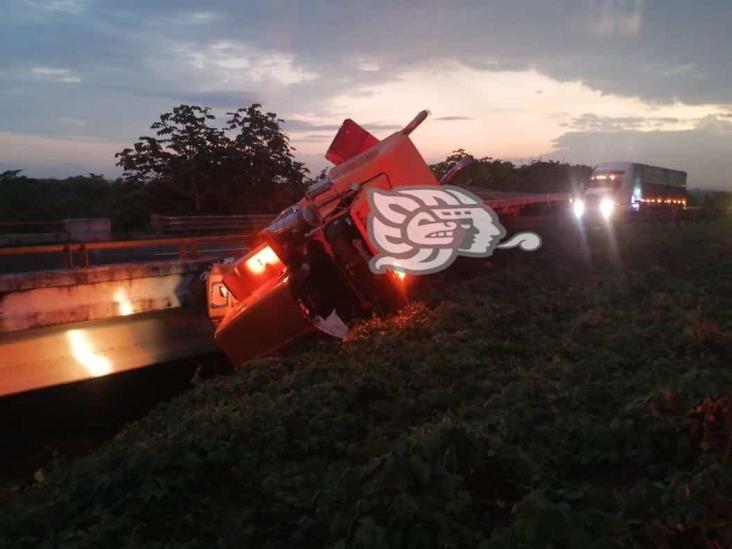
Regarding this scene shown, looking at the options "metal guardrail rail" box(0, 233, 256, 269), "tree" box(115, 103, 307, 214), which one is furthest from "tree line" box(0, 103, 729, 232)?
"metal guardrail rail" box(0, 233, 256, 269)

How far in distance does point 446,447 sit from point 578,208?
1545 cm

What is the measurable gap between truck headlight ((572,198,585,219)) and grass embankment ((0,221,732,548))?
298 inches

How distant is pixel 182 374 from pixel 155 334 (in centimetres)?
91

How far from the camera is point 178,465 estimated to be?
18.7ft

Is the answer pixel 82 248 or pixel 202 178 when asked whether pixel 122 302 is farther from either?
pixel 202 178

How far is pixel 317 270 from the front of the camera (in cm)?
1117

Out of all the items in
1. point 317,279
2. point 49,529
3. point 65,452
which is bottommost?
point 65,452

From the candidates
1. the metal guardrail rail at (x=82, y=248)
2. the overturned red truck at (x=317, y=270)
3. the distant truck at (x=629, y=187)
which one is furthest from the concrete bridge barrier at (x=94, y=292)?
the distant truck at (x=629, y=187)

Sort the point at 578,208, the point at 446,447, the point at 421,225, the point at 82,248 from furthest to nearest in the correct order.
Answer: the point at 578,208 < the point at 82,248 < the point at 421,225 < the point at 446,447

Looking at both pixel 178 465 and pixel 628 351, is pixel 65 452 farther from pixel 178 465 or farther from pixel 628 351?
pixel 628 351

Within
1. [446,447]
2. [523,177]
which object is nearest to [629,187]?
[523,177]

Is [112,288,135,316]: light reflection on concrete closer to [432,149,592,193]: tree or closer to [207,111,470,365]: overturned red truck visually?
[207,111,470,365]: overturned red truck

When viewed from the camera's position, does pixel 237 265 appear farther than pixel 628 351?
Yes

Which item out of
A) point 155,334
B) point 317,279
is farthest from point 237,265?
point 155,334
